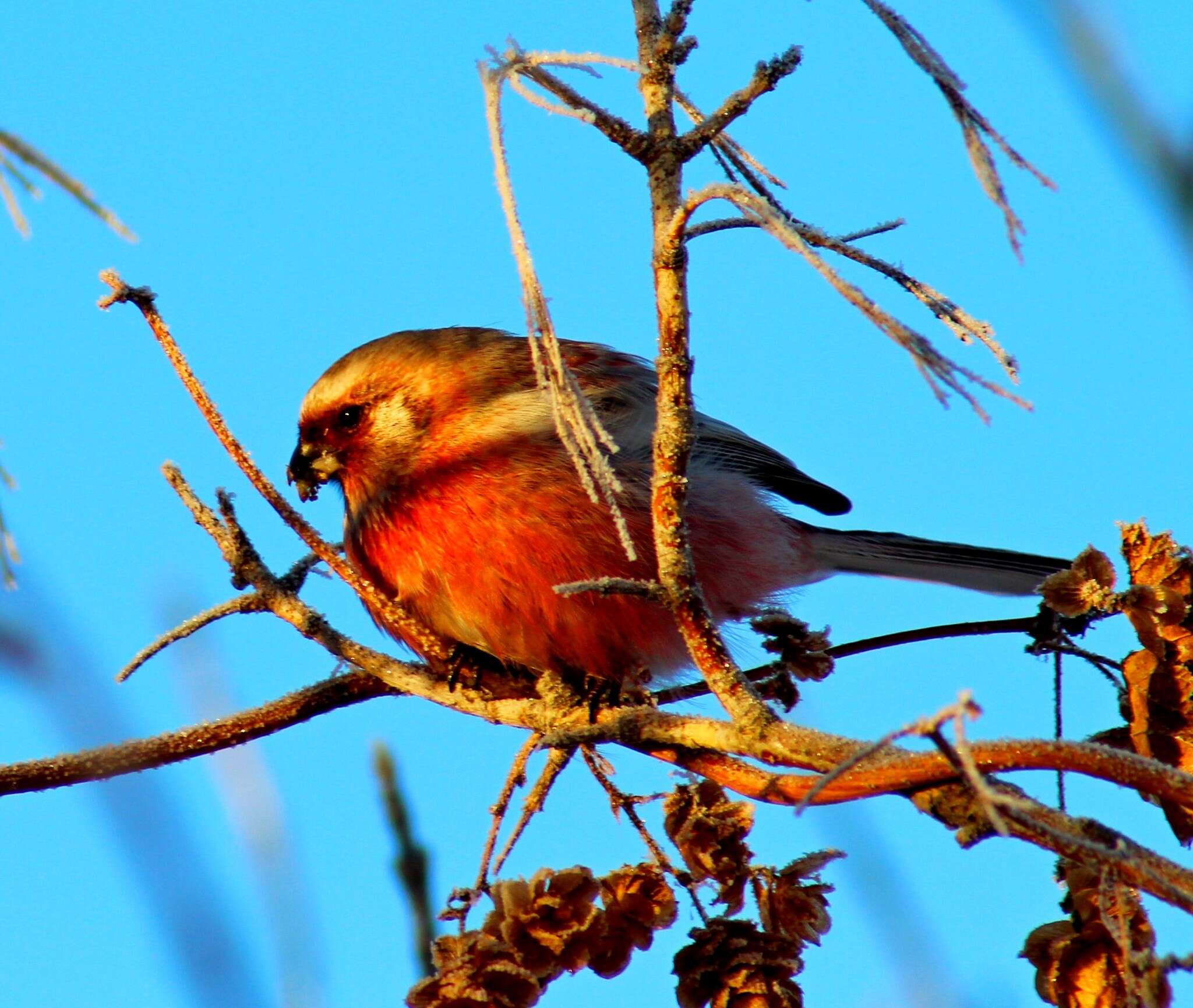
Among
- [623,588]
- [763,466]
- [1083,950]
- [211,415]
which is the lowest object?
[1083,950]

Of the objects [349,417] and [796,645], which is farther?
[349,417]

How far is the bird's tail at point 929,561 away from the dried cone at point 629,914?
3.13 metres

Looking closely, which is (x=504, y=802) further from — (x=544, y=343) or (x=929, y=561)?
(x=929, y=561)

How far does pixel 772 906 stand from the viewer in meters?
2.62

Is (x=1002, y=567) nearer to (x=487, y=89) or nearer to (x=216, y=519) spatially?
(x=216, y=519)

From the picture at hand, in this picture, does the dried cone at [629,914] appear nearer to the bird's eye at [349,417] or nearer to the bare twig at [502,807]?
the bare twig at [502,807]

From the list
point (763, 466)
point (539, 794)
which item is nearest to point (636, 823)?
point (539, 794)

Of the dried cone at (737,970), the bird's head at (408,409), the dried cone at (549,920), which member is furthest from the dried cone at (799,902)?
the bird's head at (408,409)

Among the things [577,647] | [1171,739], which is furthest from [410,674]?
[1171,739]

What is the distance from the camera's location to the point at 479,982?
2473 mm

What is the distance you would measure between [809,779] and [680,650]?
238 cm

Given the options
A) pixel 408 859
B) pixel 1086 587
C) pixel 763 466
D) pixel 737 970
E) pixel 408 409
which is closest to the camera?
pixel 737 970

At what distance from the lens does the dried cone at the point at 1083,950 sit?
2.20 meters

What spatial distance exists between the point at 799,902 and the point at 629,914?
323 millimetres
